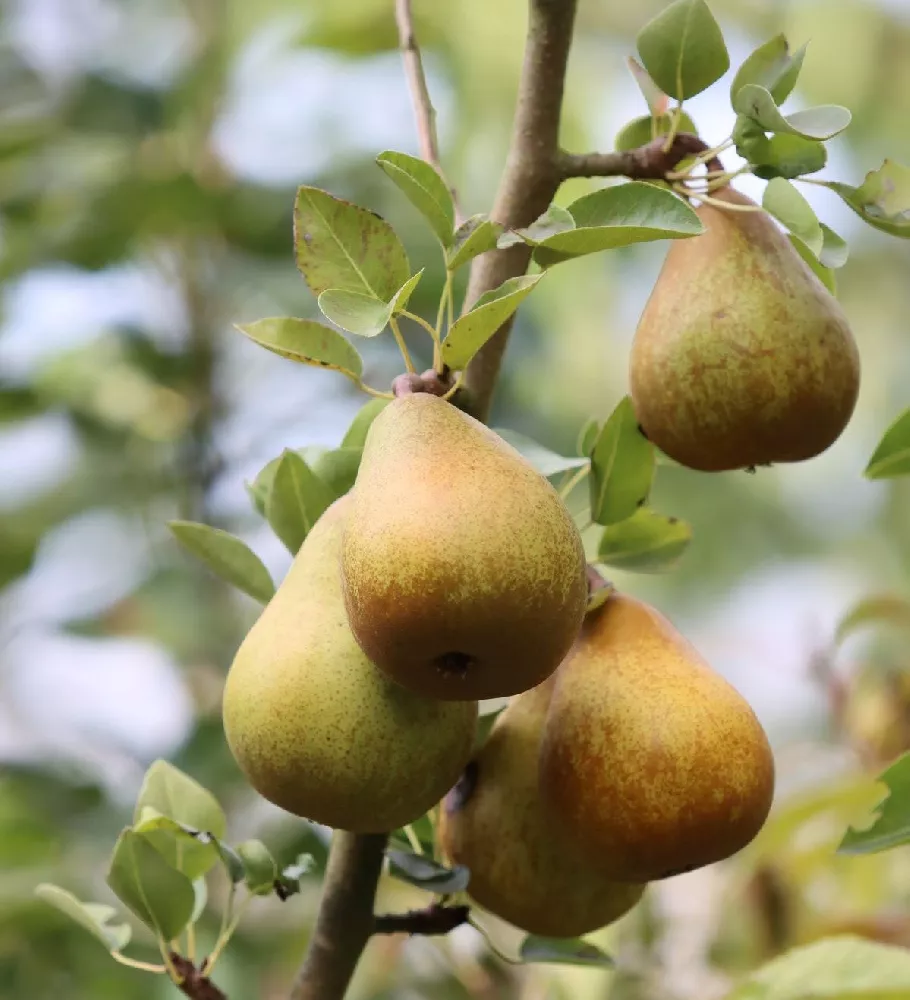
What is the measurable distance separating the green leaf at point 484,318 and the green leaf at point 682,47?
16cm

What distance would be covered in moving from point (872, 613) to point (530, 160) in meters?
0.71

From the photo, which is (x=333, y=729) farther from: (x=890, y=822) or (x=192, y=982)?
(x=890, y=822)

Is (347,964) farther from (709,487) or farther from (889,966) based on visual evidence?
(709,487)

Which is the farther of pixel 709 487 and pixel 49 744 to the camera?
pixel 709 487

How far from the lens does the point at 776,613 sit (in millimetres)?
2441

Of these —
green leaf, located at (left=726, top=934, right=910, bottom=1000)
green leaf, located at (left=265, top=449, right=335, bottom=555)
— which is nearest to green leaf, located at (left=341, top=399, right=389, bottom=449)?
green leaf, located at (left=265, top=449, right=335, bottom=555)

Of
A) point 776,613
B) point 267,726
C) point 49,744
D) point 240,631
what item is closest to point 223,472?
point 240,631

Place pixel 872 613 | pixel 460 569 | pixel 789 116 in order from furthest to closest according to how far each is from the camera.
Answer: pixel 872 613 < pixel 789 116 < pixel 460 569

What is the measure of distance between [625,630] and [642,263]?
1.76 meters

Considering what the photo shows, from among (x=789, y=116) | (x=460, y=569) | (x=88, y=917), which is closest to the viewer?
(x=460, y=569)

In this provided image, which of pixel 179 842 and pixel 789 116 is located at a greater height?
pixel 789 116

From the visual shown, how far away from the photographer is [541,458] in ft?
2.01

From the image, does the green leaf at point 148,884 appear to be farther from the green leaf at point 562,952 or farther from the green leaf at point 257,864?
the green leaf at point 562,952

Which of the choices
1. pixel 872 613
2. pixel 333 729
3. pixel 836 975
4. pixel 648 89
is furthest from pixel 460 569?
pixel 872 613
